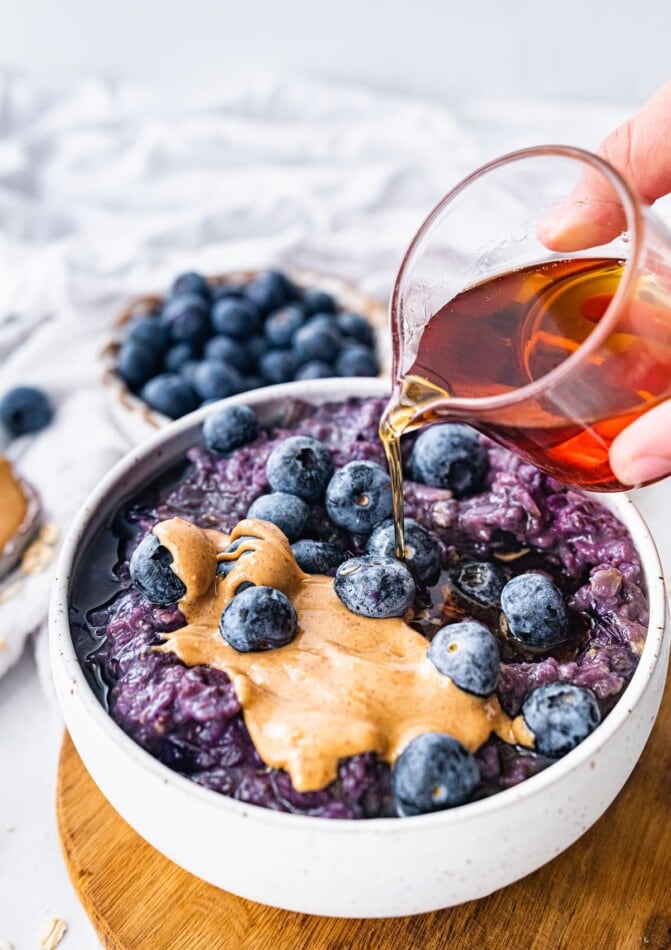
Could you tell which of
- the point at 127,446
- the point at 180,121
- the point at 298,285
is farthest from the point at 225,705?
the point at 180,121

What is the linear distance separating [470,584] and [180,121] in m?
3.14

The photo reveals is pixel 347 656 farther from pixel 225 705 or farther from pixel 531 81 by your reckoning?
pixel 531 81

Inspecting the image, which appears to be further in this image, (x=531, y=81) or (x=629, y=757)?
(x=531, y=81)

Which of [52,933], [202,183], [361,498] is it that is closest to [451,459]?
[361,498]

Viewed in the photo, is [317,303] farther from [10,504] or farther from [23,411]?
[10,504]

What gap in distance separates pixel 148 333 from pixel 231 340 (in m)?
0.27

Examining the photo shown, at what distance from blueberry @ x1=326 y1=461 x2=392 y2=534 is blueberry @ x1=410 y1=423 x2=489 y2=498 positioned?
0.34 ft

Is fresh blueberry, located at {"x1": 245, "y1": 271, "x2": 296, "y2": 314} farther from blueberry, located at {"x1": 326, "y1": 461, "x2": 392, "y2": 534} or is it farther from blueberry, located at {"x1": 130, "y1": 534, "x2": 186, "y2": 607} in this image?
blueberry, located at {"x1": 130, "y1": 534, "x2": 186, "y2": 607}

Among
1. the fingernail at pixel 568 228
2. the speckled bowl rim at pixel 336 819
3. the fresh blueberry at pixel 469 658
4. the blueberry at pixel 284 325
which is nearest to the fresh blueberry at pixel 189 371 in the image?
the blueberry at pixel 284 325

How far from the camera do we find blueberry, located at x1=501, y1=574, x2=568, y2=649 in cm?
136

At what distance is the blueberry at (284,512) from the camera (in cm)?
153

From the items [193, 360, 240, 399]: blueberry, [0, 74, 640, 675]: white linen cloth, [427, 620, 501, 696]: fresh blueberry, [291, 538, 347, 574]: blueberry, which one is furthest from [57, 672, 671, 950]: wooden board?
[0, 74, 640, 675]: white linen cloth

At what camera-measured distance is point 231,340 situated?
3.07 metres

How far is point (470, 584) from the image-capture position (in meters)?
1.48
